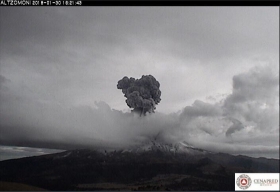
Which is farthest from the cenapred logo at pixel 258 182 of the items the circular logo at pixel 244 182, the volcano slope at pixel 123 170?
the volcano slope at pixel 123 170

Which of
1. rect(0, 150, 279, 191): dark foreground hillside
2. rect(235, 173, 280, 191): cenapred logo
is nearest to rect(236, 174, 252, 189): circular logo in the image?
rect(235, 173, 280, 191): cenapred logo

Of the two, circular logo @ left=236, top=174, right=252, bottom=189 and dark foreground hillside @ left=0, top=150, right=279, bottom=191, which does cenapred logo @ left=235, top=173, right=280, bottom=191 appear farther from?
dark foreground hillside @ left=0, top=150, right=279, bottom=191

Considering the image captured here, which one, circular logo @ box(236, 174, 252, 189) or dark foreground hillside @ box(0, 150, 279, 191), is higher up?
circular logo @ box(236, 174, 252, 189)

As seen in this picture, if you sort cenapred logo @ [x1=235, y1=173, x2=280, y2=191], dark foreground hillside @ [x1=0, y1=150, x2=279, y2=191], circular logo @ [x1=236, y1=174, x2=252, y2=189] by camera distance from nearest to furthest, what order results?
cenapred logo @ [x1=235, y1=173, x2=280, y2=191] → circular logo @ [x1=236, y1=174, x2=252, y2=189] → dark foreground hillside @ [x1=0, y1=150, x2=279, y2=191]

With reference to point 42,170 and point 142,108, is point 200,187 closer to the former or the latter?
point 42,170

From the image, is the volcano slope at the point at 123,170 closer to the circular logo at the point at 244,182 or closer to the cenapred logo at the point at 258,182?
the cenapred logo at the point at 258,182

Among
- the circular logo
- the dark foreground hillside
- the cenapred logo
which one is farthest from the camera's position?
the dark foreground hillside

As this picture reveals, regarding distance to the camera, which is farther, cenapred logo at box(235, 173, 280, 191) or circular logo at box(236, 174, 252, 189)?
circular logo at box(236, 174, 252, 189)
